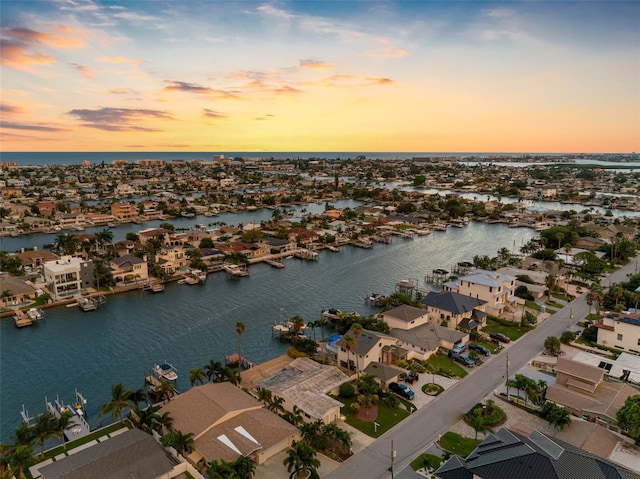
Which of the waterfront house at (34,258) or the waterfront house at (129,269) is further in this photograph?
the waterfront house at (34,258)

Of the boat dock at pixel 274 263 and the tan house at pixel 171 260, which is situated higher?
the tan house at pixel 171 260

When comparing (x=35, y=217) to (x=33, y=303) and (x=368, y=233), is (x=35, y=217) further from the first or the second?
(x=368, y=233)

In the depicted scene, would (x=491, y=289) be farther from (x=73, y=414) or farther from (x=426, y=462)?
(x=73, y=414)

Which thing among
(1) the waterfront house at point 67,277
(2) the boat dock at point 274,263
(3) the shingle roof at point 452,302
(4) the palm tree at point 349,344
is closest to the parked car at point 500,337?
(3) the shingle roof at point 452,302

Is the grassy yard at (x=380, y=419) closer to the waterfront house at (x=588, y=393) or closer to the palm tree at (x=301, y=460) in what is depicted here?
the palm tree at (x=301, y=460)

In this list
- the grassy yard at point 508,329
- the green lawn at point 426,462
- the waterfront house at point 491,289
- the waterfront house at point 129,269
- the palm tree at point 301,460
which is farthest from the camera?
the waterfront house at point 129,269

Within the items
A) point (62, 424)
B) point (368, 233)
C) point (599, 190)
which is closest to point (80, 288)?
point (62, 424)

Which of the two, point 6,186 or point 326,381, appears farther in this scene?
point 6,186
